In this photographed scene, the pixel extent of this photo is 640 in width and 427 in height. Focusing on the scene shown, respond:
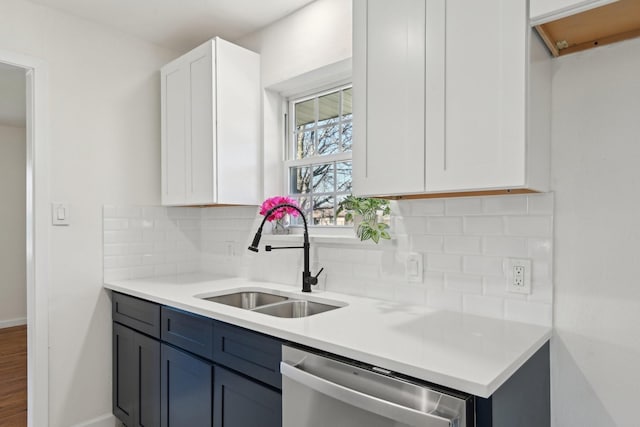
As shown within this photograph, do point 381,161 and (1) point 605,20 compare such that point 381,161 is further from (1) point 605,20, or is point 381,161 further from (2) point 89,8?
(2) point 89,8

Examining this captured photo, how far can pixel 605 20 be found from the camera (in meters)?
1.16

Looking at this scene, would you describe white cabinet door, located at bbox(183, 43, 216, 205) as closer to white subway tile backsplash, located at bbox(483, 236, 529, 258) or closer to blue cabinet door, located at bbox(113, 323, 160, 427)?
blue cabinet door, located at bbox(113, 323, 160, 427)

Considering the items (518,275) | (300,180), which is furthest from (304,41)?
(518,275)

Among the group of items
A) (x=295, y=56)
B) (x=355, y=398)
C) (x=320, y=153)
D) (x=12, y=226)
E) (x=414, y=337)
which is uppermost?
(x=295, y=56)

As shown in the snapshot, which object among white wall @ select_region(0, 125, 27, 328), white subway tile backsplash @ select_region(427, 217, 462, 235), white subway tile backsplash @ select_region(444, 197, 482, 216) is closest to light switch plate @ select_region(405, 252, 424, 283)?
white subway tile backsplash @ select_region(427, 217, 462, 235)

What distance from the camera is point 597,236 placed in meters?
1.32

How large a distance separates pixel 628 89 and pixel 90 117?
8.42 ft

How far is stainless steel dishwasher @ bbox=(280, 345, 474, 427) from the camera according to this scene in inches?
38.0

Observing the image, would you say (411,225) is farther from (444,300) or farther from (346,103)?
(346,103)

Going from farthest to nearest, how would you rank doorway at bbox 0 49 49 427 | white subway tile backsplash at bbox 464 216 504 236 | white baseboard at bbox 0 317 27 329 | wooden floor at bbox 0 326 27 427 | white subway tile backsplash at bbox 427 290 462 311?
white baseboard at bbox 0 317 27 329 → wooden floor at bbox 0 326 27 427 → doorway at bbox 0 49 49 427 → white subway tile backsplash at bbox 427 290 462 311 → white subway tile backsplash at bbox 464 216 504 236

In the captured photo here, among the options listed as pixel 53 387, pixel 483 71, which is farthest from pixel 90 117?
pixel 483 71

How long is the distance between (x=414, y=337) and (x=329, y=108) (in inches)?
57.2

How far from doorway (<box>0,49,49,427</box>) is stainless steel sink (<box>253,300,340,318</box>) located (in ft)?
4.06

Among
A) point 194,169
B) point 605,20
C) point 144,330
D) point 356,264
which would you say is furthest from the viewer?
point 194,169
